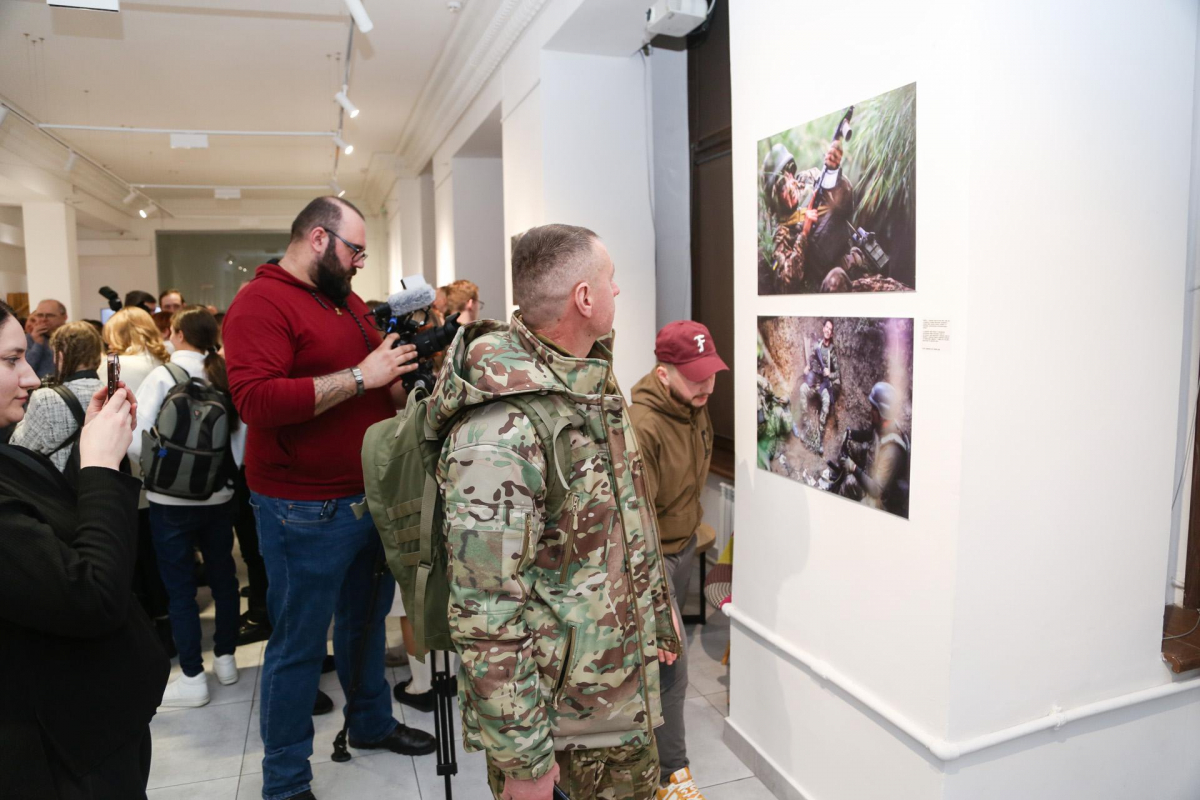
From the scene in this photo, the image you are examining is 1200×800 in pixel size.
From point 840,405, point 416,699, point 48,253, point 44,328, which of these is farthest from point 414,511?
point 48,253

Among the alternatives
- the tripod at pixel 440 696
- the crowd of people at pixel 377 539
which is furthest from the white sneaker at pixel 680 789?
the tripod at pixel 440 696

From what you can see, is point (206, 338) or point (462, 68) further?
point (462, 68)

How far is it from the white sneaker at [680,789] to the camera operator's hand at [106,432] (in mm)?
1788

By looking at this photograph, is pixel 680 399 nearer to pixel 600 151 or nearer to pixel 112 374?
pixel 112 374

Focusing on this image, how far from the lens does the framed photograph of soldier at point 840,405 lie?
1.85 metres

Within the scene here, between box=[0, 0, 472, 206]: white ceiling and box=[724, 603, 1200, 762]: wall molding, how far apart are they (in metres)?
4.30

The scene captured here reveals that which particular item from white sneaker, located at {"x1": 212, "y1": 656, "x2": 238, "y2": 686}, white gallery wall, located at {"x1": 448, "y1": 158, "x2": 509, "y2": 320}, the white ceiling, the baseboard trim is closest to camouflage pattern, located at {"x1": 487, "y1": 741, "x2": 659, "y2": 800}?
the baseboard trim

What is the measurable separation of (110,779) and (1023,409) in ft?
6.35

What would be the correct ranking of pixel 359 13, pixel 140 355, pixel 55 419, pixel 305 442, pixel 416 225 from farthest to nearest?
pixel 416 225 → pixel 359 13 → pixel 140 355 → pixel 55 419 → pixel 305 442

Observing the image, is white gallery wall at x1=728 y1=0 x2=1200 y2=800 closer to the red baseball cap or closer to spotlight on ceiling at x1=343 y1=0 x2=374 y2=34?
the red baseball cap

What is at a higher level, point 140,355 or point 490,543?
point 140,355

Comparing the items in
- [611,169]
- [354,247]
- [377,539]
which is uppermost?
[611,169]

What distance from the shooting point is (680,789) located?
233 centimetres

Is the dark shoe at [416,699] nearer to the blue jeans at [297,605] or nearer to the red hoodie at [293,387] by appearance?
the blue jeans at [297,605]
